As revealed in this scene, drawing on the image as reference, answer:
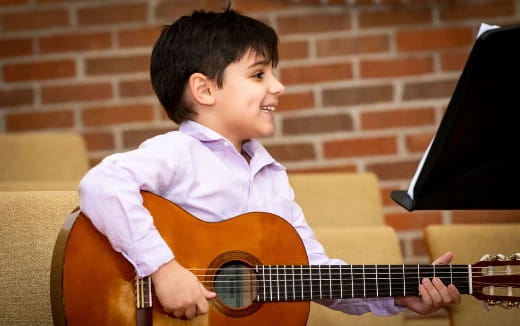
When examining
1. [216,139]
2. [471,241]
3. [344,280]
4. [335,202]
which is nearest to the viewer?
[344,280]

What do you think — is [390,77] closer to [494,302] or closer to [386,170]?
[386,170]

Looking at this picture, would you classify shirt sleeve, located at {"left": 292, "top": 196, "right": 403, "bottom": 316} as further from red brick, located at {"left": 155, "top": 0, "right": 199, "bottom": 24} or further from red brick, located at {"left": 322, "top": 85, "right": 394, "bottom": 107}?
red brick, located at {"left": 155, "top": 0, "right": 199, "bottom": 24}

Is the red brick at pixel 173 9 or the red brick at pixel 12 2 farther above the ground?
the red brick at pixel 12 2

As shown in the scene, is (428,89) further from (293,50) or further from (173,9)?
(173,9)

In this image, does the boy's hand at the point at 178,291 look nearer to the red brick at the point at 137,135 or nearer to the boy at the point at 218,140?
the boy at the point at 218,140

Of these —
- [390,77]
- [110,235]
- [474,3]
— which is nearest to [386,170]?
[390,77]

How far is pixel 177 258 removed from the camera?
165 centimetres

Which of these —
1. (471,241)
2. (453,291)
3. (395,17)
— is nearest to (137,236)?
(453,291)

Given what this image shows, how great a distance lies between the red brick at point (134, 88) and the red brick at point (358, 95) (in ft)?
2.03

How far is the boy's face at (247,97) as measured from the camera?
197cm

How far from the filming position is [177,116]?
2080 millimetres

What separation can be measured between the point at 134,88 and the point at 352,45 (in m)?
0.77

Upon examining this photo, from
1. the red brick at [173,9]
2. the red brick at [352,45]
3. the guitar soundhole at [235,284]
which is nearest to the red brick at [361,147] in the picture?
the red brick at [352,45]

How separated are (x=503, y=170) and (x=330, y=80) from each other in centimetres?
140
